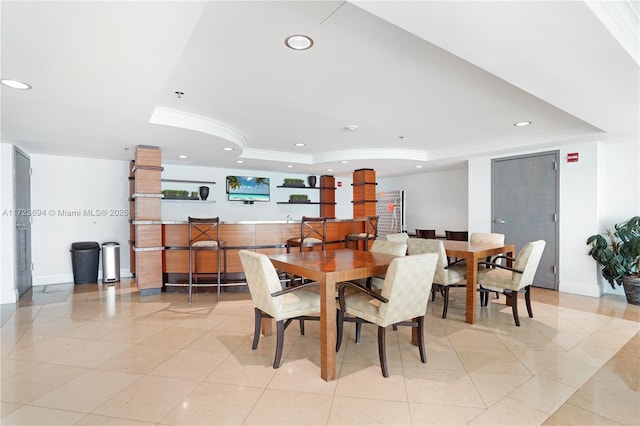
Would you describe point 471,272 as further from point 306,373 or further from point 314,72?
point 314,72

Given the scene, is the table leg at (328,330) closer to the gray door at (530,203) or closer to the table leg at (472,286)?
the table leg at (472,286)

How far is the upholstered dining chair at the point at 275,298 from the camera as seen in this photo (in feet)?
8.48

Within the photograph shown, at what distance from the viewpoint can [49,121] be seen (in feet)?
12.0

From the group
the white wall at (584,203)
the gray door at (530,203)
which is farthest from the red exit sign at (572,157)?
the gray door at (530,203)

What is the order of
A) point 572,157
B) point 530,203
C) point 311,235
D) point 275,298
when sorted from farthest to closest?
1. point 311,235
2. point 530,203
3. point 572,157
4. point 275,298

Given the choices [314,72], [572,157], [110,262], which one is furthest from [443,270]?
[110,262]

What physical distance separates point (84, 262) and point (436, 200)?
803 cm

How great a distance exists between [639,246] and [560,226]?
3.17 feet

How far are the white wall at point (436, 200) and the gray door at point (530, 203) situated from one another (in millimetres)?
2274

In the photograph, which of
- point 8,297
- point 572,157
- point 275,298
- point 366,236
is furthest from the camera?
point 366,236

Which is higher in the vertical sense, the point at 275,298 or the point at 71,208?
the point at 71,208

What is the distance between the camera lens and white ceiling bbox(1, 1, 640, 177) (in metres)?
1.77

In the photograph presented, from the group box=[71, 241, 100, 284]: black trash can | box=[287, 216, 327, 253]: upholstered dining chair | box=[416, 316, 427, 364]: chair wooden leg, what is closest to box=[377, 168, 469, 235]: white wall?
box=[287, 216, 327, 253]: upholstered dining chair

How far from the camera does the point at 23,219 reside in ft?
17.1
